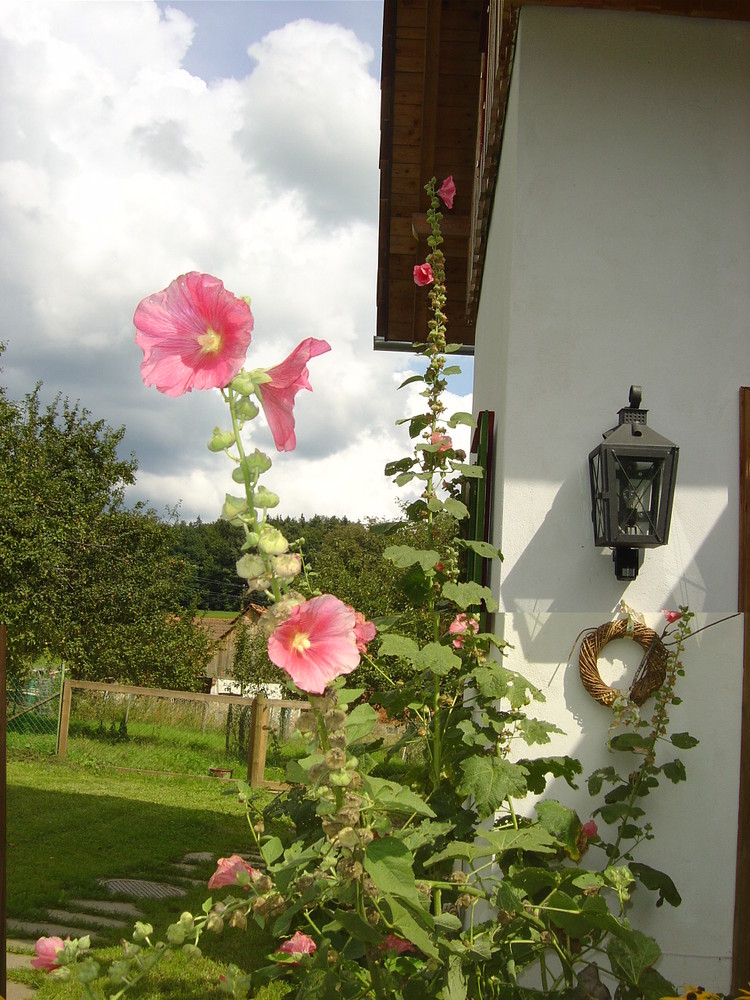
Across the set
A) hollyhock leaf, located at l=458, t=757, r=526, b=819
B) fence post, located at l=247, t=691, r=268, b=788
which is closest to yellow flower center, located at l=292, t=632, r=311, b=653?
hollyhock leaf, located at l=458, t=757, r=526, b=819

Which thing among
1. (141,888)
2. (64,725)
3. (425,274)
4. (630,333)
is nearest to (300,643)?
(425,274)

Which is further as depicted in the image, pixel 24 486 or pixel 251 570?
pixel 24 486

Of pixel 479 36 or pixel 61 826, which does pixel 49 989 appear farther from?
pixel 479 36

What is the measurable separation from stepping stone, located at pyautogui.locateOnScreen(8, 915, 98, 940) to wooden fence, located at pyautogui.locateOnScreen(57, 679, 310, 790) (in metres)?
4.96

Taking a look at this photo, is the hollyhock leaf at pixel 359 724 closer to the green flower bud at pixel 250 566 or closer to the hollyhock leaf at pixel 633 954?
the green flower bud at pixel 250 566

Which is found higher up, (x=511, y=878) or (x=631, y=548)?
(x=631, y=548)

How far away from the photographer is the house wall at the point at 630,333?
2.87 meters

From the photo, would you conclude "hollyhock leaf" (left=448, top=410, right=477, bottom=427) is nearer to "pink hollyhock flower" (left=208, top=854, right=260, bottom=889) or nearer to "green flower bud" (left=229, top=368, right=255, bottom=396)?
"pink hollyhock flower" (left=208, top=854, right=260, bottom=889)

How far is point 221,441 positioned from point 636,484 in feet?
6.40

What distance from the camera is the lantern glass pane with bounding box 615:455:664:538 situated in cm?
277

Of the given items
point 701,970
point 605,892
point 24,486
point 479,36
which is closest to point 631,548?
point 605,892

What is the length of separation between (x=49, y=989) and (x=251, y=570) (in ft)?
10.5

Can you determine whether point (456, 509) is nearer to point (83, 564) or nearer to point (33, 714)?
point (33, 714)

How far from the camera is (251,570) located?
3.56 feet
